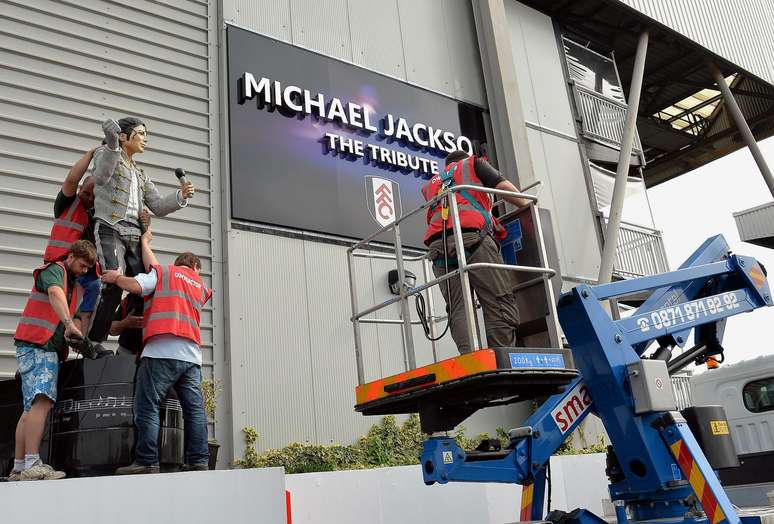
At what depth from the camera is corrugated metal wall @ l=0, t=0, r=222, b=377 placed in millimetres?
7434

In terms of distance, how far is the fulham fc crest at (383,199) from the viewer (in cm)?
1045

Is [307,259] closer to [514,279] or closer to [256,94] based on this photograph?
[256,94]

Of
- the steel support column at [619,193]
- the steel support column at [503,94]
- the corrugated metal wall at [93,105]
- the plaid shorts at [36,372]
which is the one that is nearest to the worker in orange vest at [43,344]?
the plaid shorts at [36,372]

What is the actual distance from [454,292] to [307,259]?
14.0ft

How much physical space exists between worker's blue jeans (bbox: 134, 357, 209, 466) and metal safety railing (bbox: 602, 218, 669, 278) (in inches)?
427

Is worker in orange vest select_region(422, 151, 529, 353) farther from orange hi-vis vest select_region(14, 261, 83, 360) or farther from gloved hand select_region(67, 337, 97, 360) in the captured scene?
orange hi-vis vest select_region(14, 261, 83, 360)

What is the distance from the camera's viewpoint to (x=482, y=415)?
10.4 metres

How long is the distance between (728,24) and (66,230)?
17304 millimetres

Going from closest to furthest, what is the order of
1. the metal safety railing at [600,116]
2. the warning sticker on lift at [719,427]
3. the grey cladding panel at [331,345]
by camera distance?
1. the warning sticker on lift at [719,427]
2. the grey cladding panel at [331,345]
3. the metal safety railing at [600,116]

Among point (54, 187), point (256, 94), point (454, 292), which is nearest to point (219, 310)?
point (54, 187)

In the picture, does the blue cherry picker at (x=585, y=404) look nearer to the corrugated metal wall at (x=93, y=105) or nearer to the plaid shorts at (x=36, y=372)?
the plaid shorts at (x=36, y=372)

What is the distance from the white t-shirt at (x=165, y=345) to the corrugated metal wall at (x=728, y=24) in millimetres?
12866

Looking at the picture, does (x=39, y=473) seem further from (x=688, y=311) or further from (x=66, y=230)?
(x=688, y=311)

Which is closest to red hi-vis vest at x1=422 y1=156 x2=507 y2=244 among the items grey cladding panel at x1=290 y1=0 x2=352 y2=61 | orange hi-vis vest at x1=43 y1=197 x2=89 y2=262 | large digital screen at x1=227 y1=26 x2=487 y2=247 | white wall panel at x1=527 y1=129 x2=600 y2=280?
orange hi-vis vest at x1=43 y1=197 x2=89 y2=262
